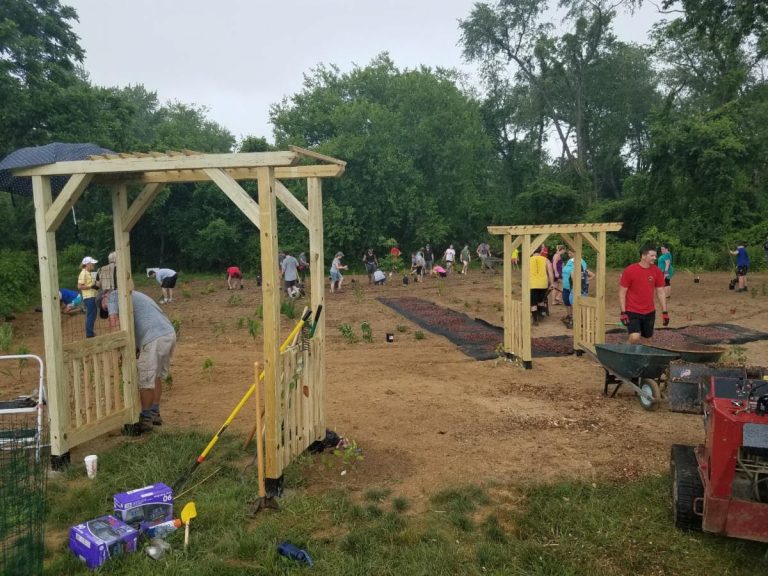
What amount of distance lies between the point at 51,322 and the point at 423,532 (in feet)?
11.7

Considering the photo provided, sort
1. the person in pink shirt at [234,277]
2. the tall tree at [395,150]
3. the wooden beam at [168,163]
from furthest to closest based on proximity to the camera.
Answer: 1. the tall tree at [395,150]
2. the person in pink shirt at [234,277]
3. the wooden beam at [168,163]

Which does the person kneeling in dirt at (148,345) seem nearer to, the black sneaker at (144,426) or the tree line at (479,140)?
the black sneaker at (144,426)

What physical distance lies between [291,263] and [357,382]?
10280mm

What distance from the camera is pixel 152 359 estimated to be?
19.8ft

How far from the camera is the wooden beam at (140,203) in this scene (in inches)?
227

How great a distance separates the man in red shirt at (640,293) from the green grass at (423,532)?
346 centimetres

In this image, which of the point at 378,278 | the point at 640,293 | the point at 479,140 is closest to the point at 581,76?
the point at 479,140

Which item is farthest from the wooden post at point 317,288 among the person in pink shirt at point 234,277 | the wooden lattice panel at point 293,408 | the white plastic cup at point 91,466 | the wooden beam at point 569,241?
the person in pink shirt at point 234,277

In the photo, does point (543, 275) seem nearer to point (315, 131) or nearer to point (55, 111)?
point (55, 111)

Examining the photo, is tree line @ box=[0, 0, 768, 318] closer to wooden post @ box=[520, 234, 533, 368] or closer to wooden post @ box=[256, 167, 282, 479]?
wooden post @ box=[520, 234, 533, 368]

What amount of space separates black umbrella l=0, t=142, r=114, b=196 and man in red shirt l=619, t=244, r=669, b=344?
6.12m

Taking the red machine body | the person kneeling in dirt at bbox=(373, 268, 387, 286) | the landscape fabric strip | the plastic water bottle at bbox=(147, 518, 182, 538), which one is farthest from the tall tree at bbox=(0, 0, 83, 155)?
the red machine body

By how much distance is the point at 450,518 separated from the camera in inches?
166

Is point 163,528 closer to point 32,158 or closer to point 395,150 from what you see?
point 32,158
